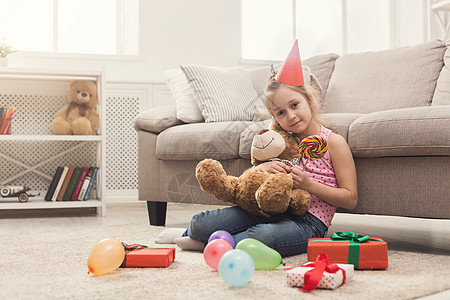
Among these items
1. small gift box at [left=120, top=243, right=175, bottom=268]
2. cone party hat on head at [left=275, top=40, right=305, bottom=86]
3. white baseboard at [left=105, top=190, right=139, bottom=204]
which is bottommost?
white baseboard at [left=105, top=190, right=139, bottom=204]

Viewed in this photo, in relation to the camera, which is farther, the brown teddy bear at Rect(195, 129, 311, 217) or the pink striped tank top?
the pink striped tank top

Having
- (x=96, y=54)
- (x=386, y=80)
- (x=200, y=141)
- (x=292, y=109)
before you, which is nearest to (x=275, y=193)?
(x=292, y=109)

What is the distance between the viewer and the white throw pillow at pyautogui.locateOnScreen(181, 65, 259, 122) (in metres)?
2.39

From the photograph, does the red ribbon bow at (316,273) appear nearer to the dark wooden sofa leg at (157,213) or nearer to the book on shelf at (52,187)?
the dark wooden sofa leg at (157,213)

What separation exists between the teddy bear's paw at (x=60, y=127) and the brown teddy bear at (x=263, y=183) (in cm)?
166

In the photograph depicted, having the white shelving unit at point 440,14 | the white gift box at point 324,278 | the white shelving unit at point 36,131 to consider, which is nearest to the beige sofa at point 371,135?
the white gift box at point 324,278

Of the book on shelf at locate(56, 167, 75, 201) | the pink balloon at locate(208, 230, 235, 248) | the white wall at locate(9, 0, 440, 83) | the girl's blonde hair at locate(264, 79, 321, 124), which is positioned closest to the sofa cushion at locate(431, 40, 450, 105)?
the girl's blonde hair at locate(264, 79, 321, 124)

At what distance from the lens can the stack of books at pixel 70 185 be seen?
2.88 metres

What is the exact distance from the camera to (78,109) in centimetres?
301

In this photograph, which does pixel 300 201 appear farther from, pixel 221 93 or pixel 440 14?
pixel 440 14

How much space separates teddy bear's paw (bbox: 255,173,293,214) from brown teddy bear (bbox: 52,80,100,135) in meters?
1.79

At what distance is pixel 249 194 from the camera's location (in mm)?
1486

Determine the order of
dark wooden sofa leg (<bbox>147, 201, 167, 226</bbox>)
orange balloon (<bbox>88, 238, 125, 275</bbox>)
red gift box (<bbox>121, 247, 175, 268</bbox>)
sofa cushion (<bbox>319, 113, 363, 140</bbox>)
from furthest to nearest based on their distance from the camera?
1. dark wooden sofa leg (<bbox>147, 201, 167, 226</bbox>)
2. sofa cushion (<bbox>319, 113, 363, 140</bbox>)
3. red gift box (<bbox>121, 247, 175, 268</bbox>)
4. orange balloon (<bbox>88, 238, 125, 275</bbox>)

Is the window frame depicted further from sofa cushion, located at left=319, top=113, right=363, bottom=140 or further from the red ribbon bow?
the red ribbon bow
